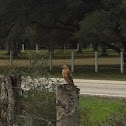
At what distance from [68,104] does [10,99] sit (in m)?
1.28

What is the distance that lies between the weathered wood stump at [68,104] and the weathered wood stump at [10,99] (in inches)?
44.5

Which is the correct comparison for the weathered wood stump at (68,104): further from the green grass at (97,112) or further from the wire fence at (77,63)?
the wire fence at (77,63)

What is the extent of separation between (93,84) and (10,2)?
418 inches

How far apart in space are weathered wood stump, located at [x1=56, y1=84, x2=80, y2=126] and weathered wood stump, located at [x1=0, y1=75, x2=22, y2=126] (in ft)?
3.71

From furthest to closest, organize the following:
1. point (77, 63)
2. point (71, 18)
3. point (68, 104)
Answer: point (77, 63), point (71, 18), point (68, 104)

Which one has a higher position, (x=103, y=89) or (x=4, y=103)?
(x=4, y=103)

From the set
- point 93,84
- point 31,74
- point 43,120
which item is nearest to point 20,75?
point 31,74

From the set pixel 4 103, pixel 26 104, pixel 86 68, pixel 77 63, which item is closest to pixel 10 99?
pixel 4 103

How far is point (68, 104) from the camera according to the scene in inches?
225

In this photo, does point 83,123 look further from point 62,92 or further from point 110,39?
point 110,39

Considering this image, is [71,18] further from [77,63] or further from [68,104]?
[68,104]

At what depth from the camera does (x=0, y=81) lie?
6.94 m

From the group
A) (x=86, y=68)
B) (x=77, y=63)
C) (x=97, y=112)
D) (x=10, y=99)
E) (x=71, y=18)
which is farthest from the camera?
(x=77, y=63)

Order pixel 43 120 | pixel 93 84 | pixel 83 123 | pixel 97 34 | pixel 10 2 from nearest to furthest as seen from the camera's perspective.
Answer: pixel 43 120 → pixel 83 123 → pixel 93 84 → pixel 97 34 → pixel 10 2
